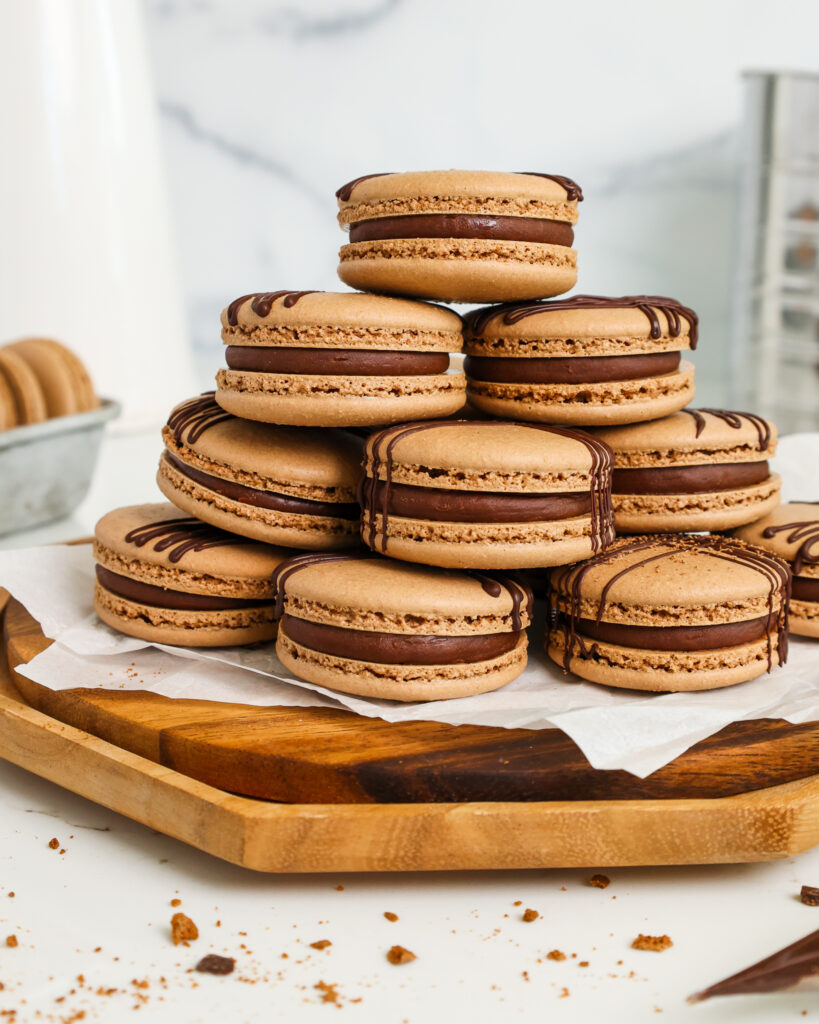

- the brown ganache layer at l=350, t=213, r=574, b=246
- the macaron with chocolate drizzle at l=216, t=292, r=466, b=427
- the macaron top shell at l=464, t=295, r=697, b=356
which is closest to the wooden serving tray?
the macaron with chocolate drizzle at l=216, t=292, r=466, b=427

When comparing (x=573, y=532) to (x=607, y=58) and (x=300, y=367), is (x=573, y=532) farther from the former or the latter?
(x=607, y=58)

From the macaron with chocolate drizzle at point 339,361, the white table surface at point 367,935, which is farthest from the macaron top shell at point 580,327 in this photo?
the white table surface at point 367,935

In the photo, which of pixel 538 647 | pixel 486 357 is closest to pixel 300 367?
pixel 486 357

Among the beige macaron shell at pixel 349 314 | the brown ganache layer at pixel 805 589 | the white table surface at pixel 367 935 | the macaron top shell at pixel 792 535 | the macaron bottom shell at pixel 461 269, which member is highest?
the macaron bottom shell at pixel 461 269

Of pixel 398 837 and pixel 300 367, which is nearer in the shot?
pixel 398 837

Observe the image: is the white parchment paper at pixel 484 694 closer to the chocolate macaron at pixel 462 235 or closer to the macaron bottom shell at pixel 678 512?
the macaron bottom shell at pixel 678 512

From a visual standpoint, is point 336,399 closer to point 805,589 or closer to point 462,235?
point 462,235
